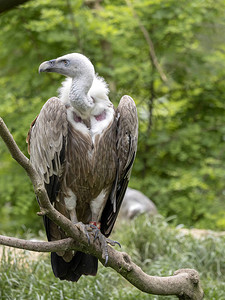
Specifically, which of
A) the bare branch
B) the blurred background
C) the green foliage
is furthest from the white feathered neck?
the green foliage

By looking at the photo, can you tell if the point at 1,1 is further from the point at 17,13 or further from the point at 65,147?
the point at 17,13

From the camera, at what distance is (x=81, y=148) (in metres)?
3.38

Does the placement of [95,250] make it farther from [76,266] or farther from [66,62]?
[66,62]

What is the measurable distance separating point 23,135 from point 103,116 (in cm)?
264

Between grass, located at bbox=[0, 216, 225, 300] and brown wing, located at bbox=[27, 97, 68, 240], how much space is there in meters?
1.30

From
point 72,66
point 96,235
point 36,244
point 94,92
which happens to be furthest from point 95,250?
point 72,66

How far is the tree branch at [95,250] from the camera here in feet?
8.32

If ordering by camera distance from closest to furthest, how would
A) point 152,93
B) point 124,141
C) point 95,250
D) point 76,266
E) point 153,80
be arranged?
point 95,250 → point 124,141 → point 76,266 → point 153,80 → point 152,93

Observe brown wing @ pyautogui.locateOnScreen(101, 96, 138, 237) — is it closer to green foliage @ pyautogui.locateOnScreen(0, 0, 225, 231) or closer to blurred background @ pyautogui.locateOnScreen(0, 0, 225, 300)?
blurred background @ pyautogui.locateOnScreen(0, 0, 225, 300)

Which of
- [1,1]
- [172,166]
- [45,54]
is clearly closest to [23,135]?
[45,54]

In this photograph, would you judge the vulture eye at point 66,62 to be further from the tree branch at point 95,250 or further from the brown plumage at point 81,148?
the tree branch at point 95,250

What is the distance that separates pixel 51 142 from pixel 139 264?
2546 mm

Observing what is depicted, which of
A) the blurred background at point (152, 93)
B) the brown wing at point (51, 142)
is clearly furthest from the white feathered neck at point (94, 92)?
the blurred background at point (152, 93)

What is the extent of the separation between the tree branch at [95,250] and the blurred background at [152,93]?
194 centimetres
